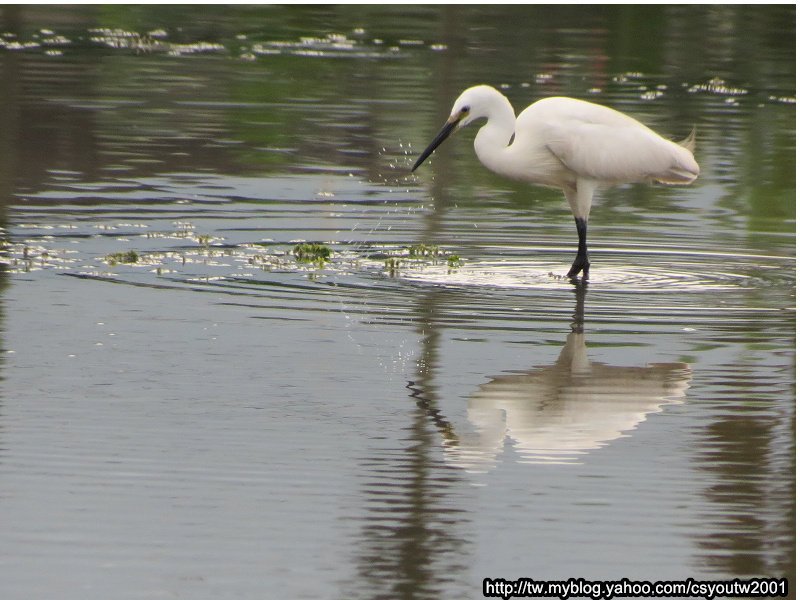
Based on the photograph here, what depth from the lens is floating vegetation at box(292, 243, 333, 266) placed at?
458 inches

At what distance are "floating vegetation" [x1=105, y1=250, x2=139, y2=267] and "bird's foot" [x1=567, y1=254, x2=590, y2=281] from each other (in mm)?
2736

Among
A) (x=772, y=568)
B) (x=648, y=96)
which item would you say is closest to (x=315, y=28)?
(x=648, y=96)

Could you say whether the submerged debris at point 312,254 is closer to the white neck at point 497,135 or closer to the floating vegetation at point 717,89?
the white neck at point 497,135

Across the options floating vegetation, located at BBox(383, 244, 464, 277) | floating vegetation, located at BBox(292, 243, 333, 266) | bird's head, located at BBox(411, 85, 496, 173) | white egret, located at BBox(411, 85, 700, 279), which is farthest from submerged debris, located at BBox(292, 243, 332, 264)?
white egret, located at BBox(411, 85, 700, 279)

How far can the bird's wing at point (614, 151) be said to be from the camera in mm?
11664

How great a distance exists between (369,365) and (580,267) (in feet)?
9.74

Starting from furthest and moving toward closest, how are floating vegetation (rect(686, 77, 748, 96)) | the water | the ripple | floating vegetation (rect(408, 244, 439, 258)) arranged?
floating vegetation (rect(686, 77, 748, 96)) → floating vegetation (rect(408, 244, 439, 258)) → the ripple → the water

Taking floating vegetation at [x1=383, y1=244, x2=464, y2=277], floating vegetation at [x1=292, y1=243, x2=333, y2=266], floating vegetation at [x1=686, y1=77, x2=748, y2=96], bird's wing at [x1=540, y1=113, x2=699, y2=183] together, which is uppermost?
bird's wing at [x1=540, y1=113, x2=699, y2=183]

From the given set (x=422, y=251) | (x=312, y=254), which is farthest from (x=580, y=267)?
(x=312, y=254)

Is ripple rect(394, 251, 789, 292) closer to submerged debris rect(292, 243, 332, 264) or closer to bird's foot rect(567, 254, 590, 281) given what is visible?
bird's foot rect(567, 254, 590, 281)

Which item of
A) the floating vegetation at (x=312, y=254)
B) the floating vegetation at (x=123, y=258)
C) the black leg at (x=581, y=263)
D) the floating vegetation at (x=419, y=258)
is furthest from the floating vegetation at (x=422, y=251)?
the floating vegetation at (x=123, y=258)

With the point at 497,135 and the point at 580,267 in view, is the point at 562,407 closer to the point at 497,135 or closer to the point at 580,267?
the point at 580,267

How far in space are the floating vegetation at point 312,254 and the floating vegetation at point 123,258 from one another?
1.04m

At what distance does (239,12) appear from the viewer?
33.3 meters
